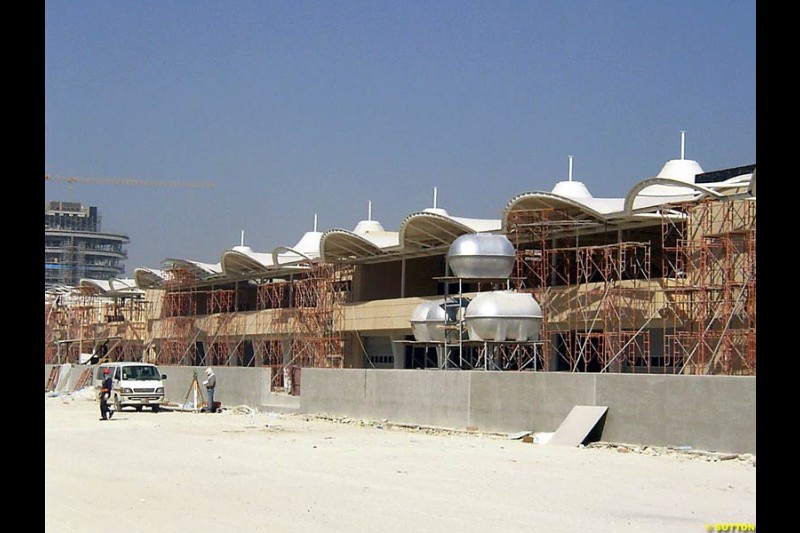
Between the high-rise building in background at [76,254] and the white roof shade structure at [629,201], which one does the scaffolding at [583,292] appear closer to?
the white roof shade structure at [629,201]

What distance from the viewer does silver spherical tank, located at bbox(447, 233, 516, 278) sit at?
33406mm

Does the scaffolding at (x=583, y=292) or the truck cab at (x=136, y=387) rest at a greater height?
the scaffolding at (x=583, y=292)

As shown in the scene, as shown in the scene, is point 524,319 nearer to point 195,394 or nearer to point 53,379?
point 195,394

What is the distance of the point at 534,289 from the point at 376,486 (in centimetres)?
2673

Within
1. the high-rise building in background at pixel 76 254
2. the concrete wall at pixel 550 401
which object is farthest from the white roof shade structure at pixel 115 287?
the high-rise building in background at pixel 76 254

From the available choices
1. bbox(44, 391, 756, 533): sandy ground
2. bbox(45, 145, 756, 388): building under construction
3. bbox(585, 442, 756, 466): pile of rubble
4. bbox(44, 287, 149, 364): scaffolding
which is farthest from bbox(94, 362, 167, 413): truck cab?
bbox(44, 287, 149, 364): scaffolding

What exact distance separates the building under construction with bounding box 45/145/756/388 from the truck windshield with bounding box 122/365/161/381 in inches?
325

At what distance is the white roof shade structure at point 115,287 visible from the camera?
3071 inches

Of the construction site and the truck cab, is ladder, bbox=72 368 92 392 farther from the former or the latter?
the truck cab

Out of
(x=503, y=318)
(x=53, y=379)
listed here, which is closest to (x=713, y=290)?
(x=503, y=318)

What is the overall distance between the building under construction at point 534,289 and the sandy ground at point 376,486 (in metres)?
3.23

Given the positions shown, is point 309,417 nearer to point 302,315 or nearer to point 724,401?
point 724,401

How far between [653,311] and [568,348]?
4108 millimetres
